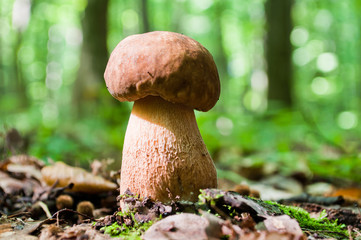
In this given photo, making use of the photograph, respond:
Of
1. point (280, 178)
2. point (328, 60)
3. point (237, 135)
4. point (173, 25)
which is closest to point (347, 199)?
point (280, 178)

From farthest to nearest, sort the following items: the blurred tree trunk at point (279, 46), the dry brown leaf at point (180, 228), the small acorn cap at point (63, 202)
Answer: the blurred tree trunk at point (279, 46)
the small acorn cap at point (63, 202)
the dry brown leaf at point (180, 228)

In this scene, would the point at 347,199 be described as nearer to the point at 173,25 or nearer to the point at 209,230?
the point at 209,230

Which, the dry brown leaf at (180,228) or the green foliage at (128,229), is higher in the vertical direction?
the dry brown leaf at (180,228)

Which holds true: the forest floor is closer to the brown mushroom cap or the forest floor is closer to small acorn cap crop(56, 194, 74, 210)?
small acorn cap crop(56, 194, 74, 210)

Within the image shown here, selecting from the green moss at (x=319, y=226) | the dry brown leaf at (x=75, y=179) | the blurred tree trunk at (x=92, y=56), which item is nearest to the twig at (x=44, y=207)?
the dry brown leaf at (x=75, y=179)

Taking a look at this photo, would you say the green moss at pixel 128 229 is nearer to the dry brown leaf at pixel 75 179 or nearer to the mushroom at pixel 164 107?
the mushroom at pixel 164 107

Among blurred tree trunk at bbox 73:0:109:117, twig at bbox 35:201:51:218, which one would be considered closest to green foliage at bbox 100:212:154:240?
twig at bbox 35:201:51:218

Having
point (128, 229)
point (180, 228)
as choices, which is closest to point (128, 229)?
point (128, 229)
